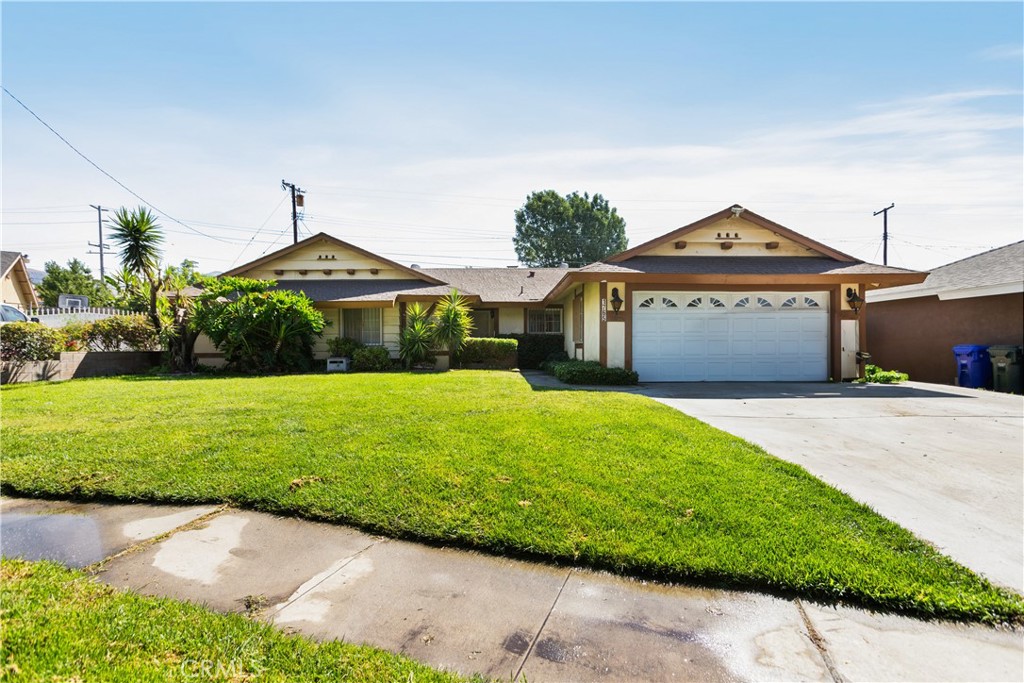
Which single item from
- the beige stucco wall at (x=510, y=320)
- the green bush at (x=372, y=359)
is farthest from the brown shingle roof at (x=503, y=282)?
the green bush at (x=372, y=359)

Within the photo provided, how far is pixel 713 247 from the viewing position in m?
13.3

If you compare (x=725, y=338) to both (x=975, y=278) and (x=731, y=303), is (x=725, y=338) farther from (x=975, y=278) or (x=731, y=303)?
(x=975, y=278)

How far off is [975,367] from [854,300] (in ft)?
11.7

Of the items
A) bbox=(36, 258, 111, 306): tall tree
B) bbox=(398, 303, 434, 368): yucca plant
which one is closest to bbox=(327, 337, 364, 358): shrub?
bbox=(398, 303, 434, 368): yucca plant

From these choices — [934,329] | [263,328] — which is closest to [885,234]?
[934,329]

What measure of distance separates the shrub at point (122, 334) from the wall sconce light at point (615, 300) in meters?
13.8

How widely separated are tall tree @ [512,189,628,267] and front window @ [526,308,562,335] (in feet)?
80.3

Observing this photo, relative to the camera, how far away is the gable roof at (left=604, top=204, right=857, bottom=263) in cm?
1295

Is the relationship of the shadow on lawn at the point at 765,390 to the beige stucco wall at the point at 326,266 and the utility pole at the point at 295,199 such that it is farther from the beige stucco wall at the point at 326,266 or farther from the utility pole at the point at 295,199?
the utility pole at the point at 295,199

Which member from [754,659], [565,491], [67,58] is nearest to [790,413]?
[565,491]

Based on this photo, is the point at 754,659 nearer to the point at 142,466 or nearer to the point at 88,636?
the point at 88,636

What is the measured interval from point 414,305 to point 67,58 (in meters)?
9.73

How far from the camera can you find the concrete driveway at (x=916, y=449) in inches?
132

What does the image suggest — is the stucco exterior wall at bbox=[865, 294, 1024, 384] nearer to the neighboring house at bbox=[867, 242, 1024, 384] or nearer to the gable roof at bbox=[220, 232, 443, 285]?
the neighboring house at bbox=[867, 242, 1024, 384]
